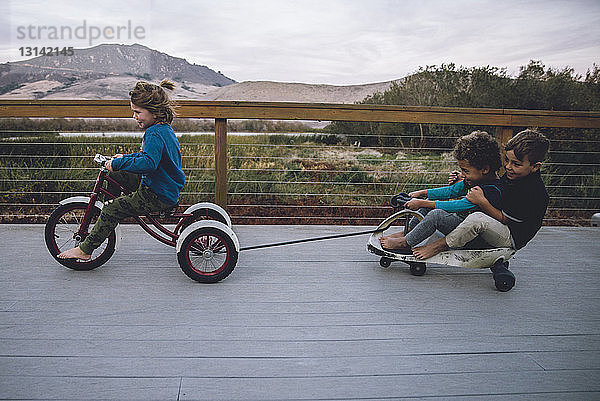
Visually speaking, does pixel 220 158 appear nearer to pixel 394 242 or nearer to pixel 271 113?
pixel 271 113

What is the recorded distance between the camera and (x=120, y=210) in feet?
8.66

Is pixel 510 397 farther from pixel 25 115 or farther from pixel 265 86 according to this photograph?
pixel 265 86

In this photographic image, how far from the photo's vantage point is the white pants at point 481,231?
2.60 metres

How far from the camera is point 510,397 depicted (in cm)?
155

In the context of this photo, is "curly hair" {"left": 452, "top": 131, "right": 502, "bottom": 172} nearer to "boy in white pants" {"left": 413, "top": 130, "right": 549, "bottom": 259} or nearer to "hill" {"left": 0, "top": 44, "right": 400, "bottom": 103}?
"boy in white pants" {"left": 413, "top": 130, "right": 549, "bottom": 259}

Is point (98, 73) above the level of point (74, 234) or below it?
above

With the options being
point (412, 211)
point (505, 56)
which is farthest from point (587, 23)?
point (412, 211)

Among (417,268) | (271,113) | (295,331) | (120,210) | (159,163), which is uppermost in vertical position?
(271,113)

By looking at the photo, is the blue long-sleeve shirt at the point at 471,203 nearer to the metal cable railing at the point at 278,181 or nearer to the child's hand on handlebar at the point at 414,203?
the child's hand on handlebar at the point at 414,203

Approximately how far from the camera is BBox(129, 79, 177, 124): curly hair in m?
2.62

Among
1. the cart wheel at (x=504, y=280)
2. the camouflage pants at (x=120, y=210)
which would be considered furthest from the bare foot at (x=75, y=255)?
the cart wheel at (x=504, y=280)

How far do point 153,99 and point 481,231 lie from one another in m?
1.96

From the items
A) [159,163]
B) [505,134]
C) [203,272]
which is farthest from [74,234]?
[505,134]

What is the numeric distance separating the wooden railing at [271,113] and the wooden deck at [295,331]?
1226mm
